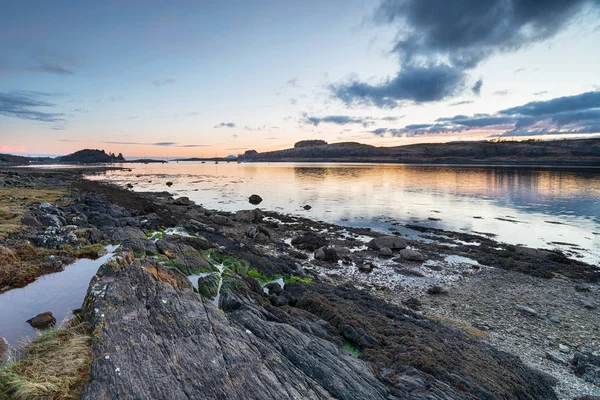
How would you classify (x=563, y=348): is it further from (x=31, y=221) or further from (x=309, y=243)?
(x=31, y=221)

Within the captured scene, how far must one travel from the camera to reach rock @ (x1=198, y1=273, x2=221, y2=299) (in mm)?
11048

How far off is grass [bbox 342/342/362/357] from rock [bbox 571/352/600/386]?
834 centimetres

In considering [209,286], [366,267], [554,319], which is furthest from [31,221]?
[554,319]

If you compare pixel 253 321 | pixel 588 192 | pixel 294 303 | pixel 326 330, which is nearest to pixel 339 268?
pixel 294 303

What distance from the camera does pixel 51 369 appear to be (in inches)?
220

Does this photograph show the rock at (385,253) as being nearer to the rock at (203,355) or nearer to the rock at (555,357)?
the rock at (555,357)

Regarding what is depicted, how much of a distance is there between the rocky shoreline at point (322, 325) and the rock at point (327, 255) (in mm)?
495

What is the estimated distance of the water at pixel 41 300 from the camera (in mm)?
8109

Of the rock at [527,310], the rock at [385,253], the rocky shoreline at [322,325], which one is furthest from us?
the rock at [385,253]

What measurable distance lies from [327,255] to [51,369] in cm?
1850

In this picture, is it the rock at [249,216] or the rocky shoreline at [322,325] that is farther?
the rock at [249,216]

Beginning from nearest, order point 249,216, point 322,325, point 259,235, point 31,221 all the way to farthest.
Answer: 1. point 322,325
2. point 31,221
3. point 259,235
4. point 249,216

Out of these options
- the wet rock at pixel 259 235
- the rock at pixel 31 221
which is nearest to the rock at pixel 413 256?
the wet rock at pixel 259 235

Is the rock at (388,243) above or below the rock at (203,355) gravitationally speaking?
below
